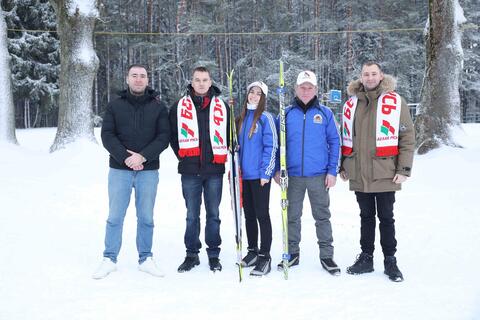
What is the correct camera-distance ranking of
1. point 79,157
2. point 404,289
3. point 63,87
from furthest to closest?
point 63,87
point 79,157
point 404,289

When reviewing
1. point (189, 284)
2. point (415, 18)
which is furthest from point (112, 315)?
point (415, 18)

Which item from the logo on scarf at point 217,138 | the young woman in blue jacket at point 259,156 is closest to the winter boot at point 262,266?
the young woman in blue jacket at point 259,156

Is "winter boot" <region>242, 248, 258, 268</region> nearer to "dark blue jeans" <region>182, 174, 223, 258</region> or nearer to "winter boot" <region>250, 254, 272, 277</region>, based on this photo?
"winter boot" <region>250, 254, 272, 277</region>

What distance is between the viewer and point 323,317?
3.17 metres

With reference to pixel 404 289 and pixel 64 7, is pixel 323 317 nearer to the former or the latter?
pixel 404 289

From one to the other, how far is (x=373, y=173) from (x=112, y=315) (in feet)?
7.71

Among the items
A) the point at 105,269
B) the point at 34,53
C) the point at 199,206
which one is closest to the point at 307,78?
the point at 199,206

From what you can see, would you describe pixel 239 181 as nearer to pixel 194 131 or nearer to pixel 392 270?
pixel 194 131

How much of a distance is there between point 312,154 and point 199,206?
44.1 inches

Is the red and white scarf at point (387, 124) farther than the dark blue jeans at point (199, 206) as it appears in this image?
No

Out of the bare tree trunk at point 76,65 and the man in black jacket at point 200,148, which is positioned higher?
the bare tree trunk at point 76,65

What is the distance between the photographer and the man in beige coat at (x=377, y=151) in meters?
3.96

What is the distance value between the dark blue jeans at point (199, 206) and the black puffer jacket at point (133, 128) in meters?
0.39

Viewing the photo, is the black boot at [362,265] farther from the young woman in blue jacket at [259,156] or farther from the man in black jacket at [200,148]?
the man in black jacket at [200,148]
